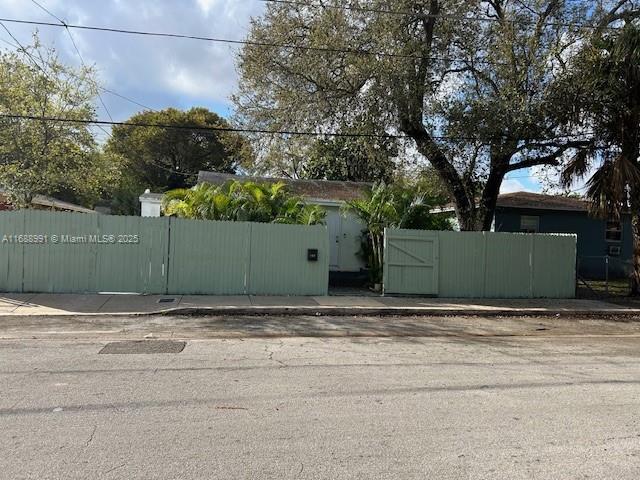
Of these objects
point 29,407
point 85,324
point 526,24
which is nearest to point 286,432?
point 29,407

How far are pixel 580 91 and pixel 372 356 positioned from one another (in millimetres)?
9413

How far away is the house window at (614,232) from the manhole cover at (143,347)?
20786 mm

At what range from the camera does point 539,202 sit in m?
22.6

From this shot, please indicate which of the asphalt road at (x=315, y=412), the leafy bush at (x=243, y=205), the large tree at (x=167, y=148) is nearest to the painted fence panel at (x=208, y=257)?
the leafy bush at (x=243, y=205)

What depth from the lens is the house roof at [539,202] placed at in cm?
2188

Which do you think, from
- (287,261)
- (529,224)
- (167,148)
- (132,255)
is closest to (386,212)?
(287,261)

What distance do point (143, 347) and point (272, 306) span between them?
14.4 ft

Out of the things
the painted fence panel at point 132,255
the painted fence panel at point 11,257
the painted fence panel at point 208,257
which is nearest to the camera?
the painted fence panel at point 11,257

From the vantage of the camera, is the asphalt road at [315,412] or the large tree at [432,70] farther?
the large tree at [432,70]

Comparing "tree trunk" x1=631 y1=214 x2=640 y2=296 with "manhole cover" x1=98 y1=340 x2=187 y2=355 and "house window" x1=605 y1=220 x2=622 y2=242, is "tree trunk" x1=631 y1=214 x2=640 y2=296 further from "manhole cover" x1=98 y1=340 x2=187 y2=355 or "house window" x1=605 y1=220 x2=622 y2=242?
"manhole cover" x1=98 y1=340 x2=187 y2=355

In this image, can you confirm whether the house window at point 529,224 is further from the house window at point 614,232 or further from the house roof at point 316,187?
the house roof at point 316,187

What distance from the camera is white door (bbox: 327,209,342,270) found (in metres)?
18.9

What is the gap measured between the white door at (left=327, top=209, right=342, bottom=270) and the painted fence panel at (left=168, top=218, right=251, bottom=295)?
5342 millimetres

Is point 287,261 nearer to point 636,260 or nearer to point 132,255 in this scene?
point 132,255
